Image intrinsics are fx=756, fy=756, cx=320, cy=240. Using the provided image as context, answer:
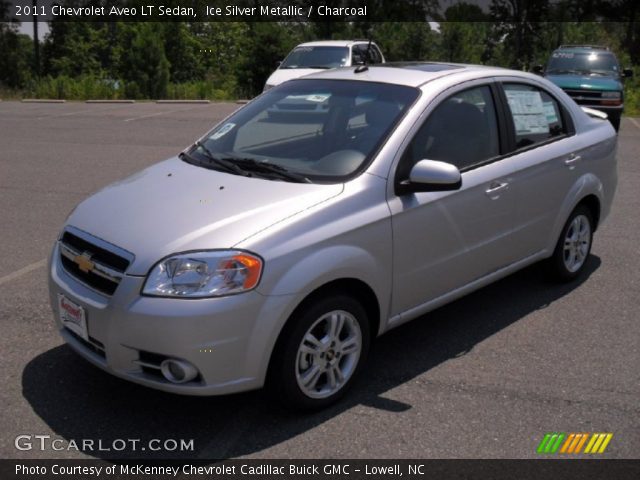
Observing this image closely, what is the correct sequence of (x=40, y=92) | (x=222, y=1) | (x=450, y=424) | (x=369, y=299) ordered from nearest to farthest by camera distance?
(x=450, y=424)
(x=369, y=299)
(x=40, y=92)
(x=222, y=1)

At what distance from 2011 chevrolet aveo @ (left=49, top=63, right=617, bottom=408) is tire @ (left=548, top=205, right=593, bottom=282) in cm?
11

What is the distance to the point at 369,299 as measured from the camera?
13.2ft

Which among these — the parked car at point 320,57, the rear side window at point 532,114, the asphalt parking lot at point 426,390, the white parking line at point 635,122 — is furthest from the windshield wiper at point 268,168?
the white parking line at point 635,122

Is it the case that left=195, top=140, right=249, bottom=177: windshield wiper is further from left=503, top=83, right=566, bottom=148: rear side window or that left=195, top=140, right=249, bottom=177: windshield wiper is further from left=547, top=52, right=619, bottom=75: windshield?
left=547, top=52, right=619, bottom=75: windshield

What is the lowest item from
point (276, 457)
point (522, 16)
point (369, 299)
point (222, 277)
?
point (276, 457)

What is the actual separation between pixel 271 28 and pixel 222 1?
29024 millimetres

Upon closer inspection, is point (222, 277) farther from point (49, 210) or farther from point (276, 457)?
point (49, 210)

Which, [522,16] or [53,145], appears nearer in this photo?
[53,145]

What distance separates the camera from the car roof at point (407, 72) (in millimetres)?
4680

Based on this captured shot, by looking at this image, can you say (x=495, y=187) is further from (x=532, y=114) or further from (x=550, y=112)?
(x=550, y=112)

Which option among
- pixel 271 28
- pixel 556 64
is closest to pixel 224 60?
pixel 271 28

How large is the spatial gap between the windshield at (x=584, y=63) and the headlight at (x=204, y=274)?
47.6 feet

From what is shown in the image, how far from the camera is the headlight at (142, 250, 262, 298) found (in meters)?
3.43

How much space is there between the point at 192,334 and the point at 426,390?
1433mm
